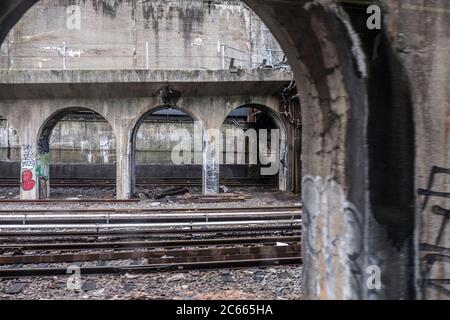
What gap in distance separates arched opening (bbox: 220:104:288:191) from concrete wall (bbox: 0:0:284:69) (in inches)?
198

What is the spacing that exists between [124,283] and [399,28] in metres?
5.53

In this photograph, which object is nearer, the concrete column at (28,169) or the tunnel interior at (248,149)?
the concrete column at (28,169)

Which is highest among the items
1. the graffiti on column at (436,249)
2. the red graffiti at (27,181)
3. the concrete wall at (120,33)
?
the concrete wall at (120,33)

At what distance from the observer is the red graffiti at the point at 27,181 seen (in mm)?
17578

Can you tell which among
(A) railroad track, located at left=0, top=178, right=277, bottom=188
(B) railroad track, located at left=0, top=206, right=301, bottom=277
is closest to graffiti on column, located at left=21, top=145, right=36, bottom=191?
(A) railroad track, located at left=0, top=178, right=277, bottom=188

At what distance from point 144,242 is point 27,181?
11554 mm

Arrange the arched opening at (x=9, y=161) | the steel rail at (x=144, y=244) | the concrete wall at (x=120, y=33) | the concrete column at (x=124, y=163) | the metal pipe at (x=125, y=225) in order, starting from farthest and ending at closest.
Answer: the concrete wall at (x=120, y=33) → the arched opening at (x=9, y=161) → the concrete column at (x=124, y=163) → the metal pipe at (x=125, y=225) → the steel rail at (x=144, y=244)

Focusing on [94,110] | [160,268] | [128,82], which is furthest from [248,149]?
[160,268]

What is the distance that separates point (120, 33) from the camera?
27047 mm

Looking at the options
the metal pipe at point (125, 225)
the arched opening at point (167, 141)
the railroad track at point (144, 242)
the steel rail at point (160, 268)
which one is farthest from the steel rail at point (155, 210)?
the arched opening at point (167, 141)

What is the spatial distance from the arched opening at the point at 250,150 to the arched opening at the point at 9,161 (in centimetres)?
1230

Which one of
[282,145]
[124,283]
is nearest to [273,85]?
[282,145]

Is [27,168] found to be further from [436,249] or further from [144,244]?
[436,249]

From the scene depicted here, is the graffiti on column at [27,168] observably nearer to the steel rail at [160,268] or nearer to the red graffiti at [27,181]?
the red graffiti at [27,181]
